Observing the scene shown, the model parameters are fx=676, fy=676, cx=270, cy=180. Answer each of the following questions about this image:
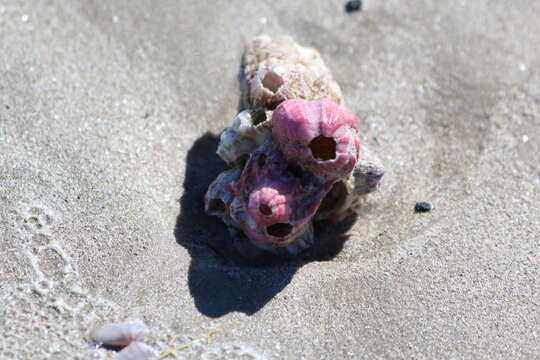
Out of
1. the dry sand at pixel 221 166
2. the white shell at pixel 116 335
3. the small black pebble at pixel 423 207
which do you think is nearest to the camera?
the white shell at pixel 116 335

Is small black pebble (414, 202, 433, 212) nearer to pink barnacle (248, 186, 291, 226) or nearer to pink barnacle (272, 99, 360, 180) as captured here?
pink barnacle (272, 99, 360, 180)

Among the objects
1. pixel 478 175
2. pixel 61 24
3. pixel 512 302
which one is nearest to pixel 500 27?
pixel 478 175

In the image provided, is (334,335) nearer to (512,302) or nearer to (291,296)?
(291,296)

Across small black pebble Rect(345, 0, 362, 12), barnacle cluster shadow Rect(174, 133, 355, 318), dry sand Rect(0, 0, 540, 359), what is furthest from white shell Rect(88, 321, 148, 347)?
small black pebble Rect(345, 0, 362, 12)

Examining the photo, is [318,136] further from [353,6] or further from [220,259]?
[353,6]

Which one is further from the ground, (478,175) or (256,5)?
(256,5)

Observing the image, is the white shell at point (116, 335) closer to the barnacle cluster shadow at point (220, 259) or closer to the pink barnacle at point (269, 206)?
the barnacle cluster shadow at point (220, 259)

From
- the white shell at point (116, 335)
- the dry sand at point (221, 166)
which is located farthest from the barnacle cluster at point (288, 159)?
the white shell at point (116, 335)
